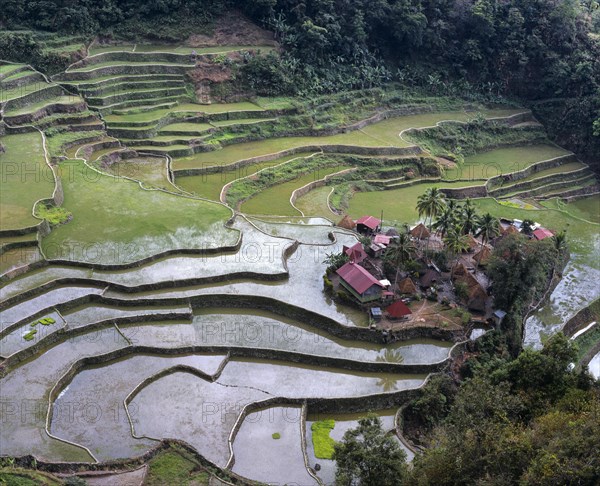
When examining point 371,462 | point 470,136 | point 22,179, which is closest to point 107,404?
point 371,462

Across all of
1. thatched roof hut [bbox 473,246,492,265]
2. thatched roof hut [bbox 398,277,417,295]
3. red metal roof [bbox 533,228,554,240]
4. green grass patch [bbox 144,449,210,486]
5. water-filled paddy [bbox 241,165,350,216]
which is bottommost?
green grass patch [bbox 144,449,210,486]

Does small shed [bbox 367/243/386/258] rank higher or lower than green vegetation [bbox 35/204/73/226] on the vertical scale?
higher

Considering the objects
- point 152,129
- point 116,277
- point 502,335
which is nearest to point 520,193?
point 502,335

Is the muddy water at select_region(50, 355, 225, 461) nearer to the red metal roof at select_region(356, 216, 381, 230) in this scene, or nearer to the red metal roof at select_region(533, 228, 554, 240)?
the red metal roof at select_region(356, 216, 381, 230)

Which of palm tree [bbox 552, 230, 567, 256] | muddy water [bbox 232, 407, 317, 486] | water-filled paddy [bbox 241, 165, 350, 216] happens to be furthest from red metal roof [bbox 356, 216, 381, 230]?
muddy water [bbox 232, 407, 317, 486]

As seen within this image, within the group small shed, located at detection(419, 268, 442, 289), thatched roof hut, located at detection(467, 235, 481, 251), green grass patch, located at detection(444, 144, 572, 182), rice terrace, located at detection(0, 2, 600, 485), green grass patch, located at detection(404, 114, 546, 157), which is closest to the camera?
rice terrace, located at detection(0, 2, 600, 485)

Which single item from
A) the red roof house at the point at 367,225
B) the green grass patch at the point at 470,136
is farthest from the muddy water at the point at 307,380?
the green grass patch at the point at 470,136
